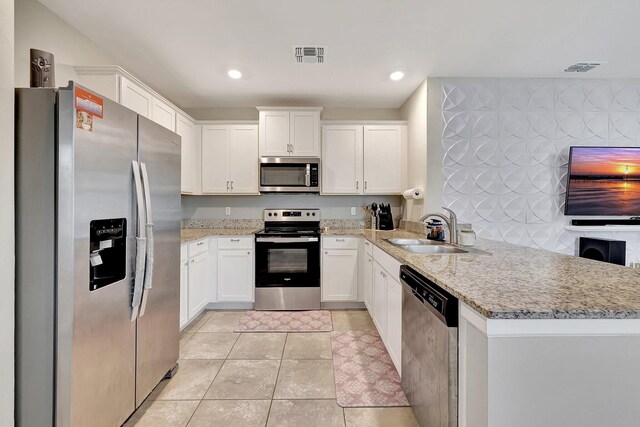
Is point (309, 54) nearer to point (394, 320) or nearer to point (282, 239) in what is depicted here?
point (282, 239)

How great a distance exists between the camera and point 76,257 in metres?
1.19

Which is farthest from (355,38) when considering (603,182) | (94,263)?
(603,182)

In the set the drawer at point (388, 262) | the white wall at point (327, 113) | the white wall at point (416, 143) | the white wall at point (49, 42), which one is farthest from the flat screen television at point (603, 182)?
the white wall at point (49, 42)

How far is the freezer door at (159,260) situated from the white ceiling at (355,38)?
944 millimetres

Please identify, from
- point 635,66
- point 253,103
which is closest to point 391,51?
point 253,103

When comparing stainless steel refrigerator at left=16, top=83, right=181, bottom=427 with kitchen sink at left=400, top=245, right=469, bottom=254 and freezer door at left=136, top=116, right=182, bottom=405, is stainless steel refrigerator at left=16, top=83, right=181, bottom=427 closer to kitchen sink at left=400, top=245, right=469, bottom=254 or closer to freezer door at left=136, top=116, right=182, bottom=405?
freezer door at left=136, top=116, right=182, bottom=405

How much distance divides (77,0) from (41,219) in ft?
5.45

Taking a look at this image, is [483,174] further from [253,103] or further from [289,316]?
[253,103]

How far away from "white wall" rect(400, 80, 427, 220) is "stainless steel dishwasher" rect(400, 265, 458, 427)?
174 cm

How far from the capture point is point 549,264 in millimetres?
1528


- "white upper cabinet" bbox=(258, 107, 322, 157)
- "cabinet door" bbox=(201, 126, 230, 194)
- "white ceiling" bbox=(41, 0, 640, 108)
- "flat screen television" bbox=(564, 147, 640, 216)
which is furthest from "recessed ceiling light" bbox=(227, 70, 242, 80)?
"flat screen television" bbox=(564, 147, 640, 216)

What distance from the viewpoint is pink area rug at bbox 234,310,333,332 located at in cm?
285

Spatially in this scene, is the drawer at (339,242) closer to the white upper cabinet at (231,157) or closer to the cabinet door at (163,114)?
the white upper cabinet at (231,157)

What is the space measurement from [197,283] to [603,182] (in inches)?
175
